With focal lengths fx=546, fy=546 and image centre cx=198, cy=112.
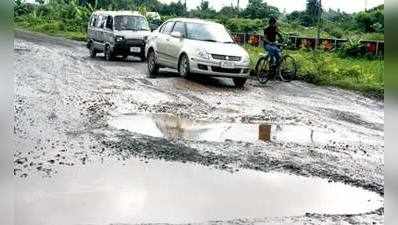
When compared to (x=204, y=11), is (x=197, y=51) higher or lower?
lower

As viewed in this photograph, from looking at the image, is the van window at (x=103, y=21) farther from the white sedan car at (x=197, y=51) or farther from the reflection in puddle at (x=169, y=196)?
the reflection in puddle at (x=169, y=196)

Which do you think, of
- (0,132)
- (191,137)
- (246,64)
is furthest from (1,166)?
(246,64)

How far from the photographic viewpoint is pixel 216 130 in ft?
28.0

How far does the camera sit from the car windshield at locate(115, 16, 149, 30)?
68.4ft

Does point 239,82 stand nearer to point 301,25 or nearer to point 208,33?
point 208,33

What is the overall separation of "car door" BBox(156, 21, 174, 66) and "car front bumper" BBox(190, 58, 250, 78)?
1585mm

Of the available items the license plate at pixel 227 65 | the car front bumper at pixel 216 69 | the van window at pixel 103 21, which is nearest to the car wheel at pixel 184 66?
the car front bumper at pixel 216 69

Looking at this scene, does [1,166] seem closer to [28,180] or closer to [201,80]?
[28,180]

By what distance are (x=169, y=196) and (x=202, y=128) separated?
11.7 feet

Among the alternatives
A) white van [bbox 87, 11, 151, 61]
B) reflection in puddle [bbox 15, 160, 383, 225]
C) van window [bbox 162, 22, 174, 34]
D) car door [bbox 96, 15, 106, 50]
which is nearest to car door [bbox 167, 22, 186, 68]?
van window [bbox 162, 22, 174, 34]

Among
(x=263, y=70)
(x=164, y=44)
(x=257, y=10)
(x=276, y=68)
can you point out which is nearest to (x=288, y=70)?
(x=276, y=68)

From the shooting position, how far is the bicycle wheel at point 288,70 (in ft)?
51.0

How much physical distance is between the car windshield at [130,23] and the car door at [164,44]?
193 inches

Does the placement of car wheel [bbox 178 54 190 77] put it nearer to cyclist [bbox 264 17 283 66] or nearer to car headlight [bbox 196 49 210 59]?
car headlight [bbox 196 49 210 59]
